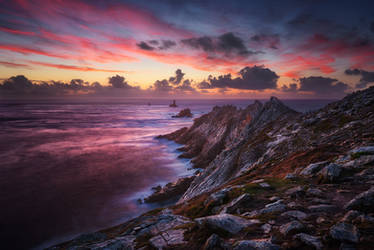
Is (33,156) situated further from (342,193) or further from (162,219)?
(342,193)

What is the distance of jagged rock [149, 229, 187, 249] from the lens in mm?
7305

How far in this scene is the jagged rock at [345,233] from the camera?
4552 mm

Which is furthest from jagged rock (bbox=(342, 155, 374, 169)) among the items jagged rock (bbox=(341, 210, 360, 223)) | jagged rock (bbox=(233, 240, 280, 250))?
jagged rock (bbox=(233, 240, 280, 250))

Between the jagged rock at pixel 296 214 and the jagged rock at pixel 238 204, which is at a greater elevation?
the jagged rock at pixel 296 214

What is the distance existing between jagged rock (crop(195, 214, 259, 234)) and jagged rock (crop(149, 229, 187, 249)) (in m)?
1.06

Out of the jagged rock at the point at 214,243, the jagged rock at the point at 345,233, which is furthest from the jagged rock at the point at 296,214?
the jagged rock at the point at 214,243

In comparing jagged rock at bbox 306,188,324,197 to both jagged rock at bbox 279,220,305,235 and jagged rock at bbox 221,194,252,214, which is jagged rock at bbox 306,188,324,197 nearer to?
jagged rock at bbox 221,194,252,214

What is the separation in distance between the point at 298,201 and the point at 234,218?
324 cm

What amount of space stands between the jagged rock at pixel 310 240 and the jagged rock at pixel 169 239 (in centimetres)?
401

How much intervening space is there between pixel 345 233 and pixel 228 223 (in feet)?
11.4

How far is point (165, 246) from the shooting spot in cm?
723

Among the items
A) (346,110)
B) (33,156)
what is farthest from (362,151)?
(33,156)

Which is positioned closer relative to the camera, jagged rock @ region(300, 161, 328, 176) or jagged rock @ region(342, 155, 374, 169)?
jagged rock @ region(342, 155, 374, 169)

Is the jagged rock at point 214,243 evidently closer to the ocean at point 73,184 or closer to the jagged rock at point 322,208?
the jagged rock at point 322,208
